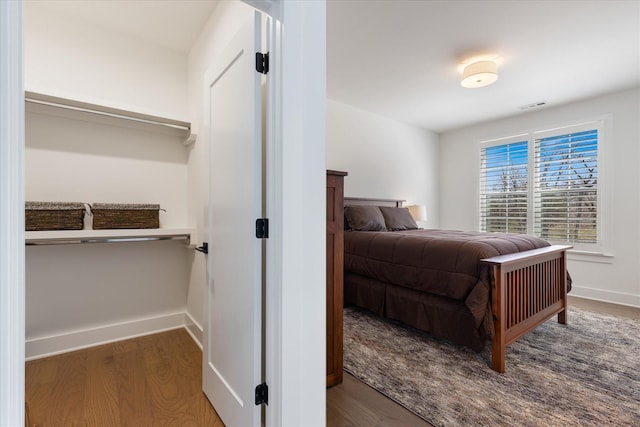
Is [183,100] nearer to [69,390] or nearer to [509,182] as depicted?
[69,390]

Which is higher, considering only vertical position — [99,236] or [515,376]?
[99,236]

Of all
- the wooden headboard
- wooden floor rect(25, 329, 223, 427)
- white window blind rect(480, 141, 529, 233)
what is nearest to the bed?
the wooden headboard

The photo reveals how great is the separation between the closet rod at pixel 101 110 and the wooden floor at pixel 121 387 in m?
1.84

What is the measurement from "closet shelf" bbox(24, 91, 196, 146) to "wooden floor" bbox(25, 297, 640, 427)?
182 cm

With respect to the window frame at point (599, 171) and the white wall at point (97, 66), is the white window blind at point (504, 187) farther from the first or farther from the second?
the white wall at point (97, 66)

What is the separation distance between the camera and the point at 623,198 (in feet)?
12.2

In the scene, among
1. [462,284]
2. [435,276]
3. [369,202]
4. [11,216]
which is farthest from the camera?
[369,202]

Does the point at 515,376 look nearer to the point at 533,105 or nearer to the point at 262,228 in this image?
the point at 262,228

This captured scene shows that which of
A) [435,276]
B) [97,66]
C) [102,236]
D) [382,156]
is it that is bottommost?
[435,276]

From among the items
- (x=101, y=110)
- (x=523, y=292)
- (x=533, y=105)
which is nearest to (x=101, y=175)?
(x=101, y=110)

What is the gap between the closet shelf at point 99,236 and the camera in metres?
1.97

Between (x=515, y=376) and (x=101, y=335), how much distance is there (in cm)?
314

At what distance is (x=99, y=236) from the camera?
215 centimetres

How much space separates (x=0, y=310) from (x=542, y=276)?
3297 mm
